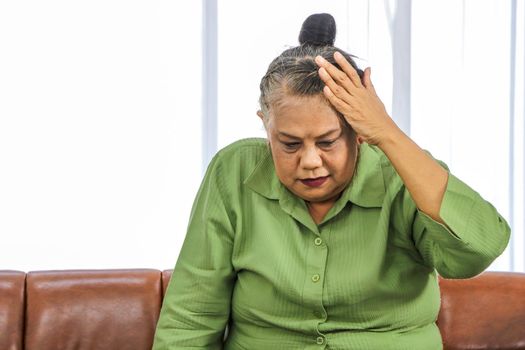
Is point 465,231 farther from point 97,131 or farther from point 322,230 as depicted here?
point 97,131

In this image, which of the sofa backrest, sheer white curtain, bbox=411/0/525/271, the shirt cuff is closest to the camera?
the shirt cuff

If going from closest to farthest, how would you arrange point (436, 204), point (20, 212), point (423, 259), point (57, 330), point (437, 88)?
1. point (436, 204)
2. point (423, 259)
3. point (57, 330)
4. point (20, 212)
5. point (437, 88)

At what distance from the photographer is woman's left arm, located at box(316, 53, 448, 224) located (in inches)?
63.4

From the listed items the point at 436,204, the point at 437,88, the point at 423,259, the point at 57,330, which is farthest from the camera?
the point at 437,88

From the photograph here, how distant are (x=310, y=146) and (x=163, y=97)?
6.23 feet

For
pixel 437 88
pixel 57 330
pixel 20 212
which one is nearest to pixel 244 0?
pixel 437 88

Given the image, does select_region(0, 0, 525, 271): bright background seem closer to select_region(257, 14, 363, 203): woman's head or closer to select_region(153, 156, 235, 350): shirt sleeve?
select_region(153, 156, 235, 350): shirt sleeve

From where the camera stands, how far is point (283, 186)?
1.82 meters

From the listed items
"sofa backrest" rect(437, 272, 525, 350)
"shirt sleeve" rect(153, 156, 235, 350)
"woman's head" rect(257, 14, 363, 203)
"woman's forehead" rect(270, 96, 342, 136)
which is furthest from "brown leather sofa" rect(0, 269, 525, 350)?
"woman's forehead" rect(270, 96, 342, 136)

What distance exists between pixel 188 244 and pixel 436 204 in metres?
0.56

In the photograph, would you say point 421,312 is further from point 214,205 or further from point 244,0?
point 244,0

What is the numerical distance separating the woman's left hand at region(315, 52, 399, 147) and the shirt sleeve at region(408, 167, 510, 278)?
160mm

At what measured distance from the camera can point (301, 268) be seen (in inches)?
69.6

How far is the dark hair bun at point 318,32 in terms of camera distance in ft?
5.90
